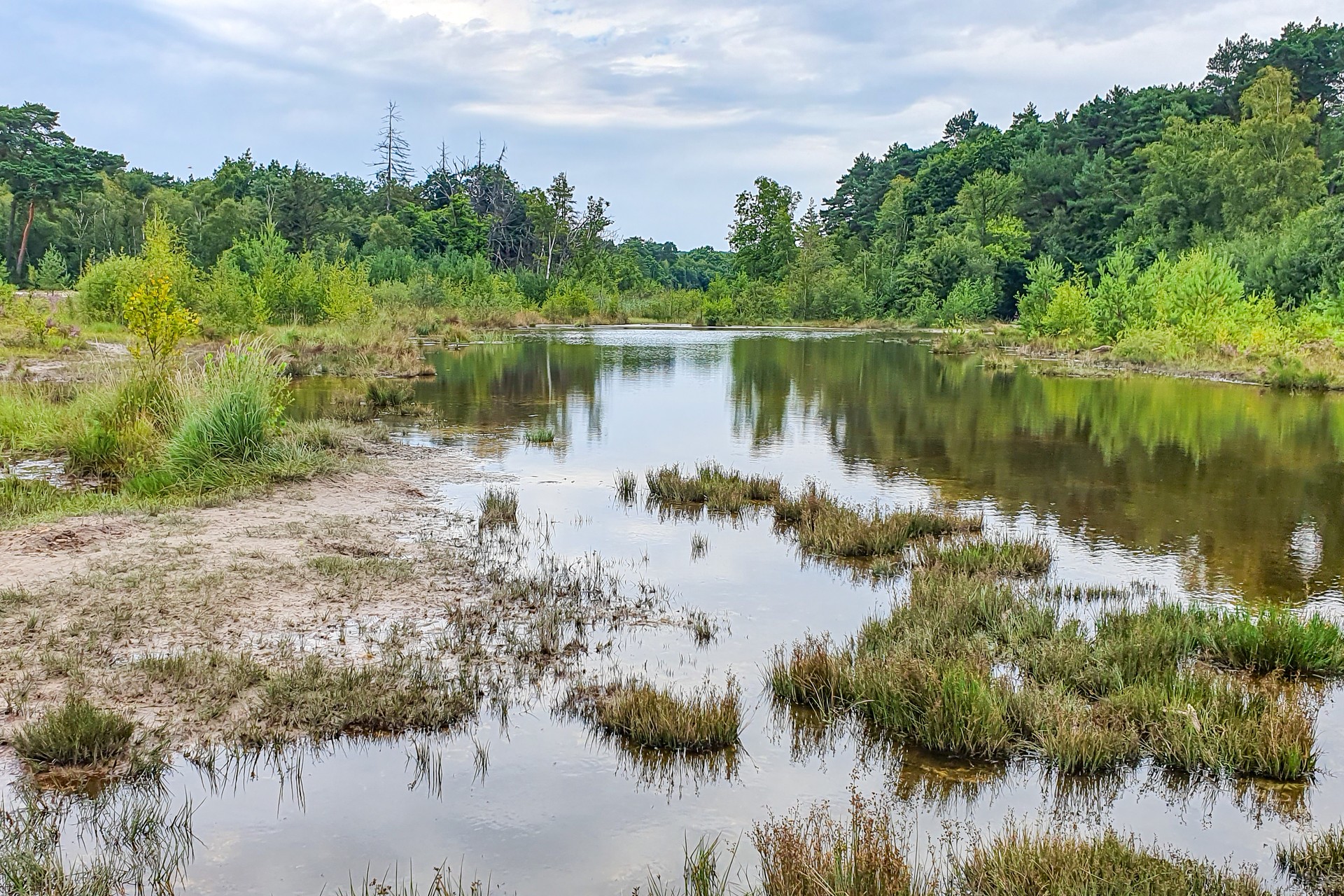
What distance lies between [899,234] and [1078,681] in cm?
8852

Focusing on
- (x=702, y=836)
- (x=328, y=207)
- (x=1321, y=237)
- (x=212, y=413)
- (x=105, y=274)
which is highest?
(x=328, y=207)

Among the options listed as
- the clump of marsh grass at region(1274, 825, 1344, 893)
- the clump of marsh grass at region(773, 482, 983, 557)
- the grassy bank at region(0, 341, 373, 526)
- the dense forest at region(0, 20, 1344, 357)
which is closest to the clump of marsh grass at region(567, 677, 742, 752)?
the clump of marsh grass at region(1274, 825, 1344, 893)

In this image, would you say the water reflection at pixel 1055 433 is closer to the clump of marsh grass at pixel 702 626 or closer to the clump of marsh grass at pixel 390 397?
the clump of marsh grass at pixel 390 397

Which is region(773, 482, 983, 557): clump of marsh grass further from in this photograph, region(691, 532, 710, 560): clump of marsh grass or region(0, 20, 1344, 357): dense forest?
region(0, 20, 1344, 357): dense forest

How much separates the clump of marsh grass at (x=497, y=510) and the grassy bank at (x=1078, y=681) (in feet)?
15.1

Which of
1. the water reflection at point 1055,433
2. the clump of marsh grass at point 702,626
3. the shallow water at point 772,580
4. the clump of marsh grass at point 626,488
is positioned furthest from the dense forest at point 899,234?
the clump of marsh grass at point 702,626

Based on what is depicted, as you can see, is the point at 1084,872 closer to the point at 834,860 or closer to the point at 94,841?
the point at 834,860

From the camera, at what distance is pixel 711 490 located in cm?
1239

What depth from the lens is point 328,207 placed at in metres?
72.9

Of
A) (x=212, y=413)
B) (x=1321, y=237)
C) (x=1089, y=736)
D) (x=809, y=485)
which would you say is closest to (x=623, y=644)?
(x=1089, y=736)

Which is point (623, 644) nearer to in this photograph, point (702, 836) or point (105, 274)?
point (702, 836)

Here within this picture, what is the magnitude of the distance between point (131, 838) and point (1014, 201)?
272ft

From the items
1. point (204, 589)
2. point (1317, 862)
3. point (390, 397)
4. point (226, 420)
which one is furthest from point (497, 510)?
point (390, 397)

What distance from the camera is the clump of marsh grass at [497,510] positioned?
10.6m
